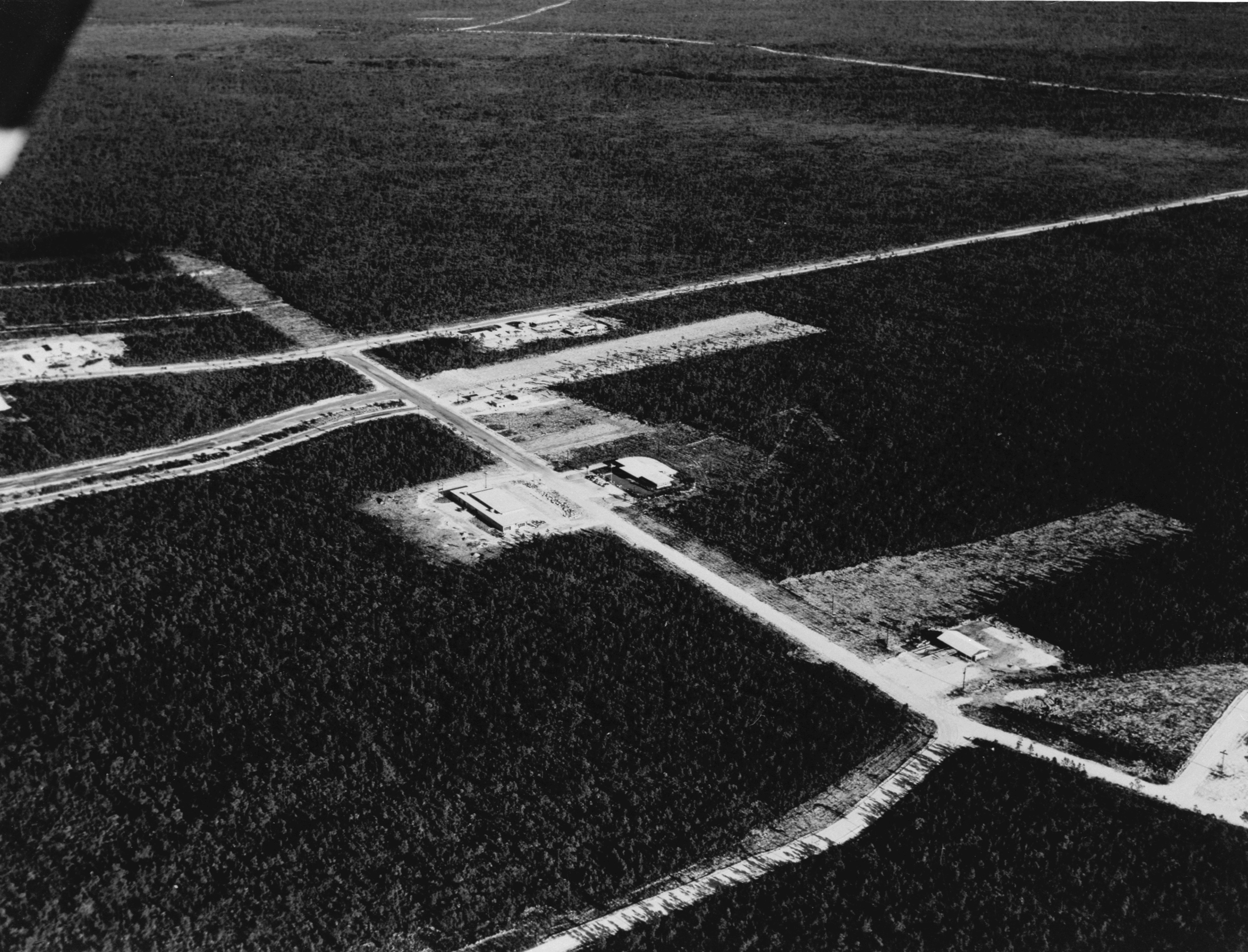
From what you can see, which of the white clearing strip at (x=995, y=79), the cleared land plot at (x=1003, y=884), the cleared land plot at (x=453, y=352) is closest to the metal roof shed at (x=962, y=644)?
the cleared land plot at (x=1003, y=884)

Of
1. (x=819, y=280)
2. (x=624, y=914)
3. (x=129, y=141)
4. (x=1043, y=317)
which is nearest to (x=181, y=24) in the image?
(x=129, y=141)

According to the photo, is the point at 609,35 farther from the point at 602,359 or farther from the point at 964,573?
the point at 964,573

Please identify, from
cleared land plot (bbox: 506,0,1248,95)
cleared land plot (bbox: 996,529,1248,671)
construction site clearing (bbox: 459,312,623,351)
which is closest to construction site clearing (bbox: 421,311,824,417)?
construction site clearing (bbox: 459,312,623,351)

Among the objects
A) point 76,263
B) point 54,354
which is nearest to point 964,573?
point 54,354

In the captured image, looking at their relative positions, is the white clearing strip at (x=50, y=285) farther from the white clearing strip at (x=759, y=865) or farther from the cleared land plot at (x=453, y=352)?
the white clearing strip at (x=759, y=865)

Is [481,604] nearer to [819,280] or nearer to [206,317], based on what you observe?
[206,317]

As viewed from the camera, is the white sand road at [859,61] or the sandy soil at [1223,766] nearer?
the sandy soil at [1223,766]
